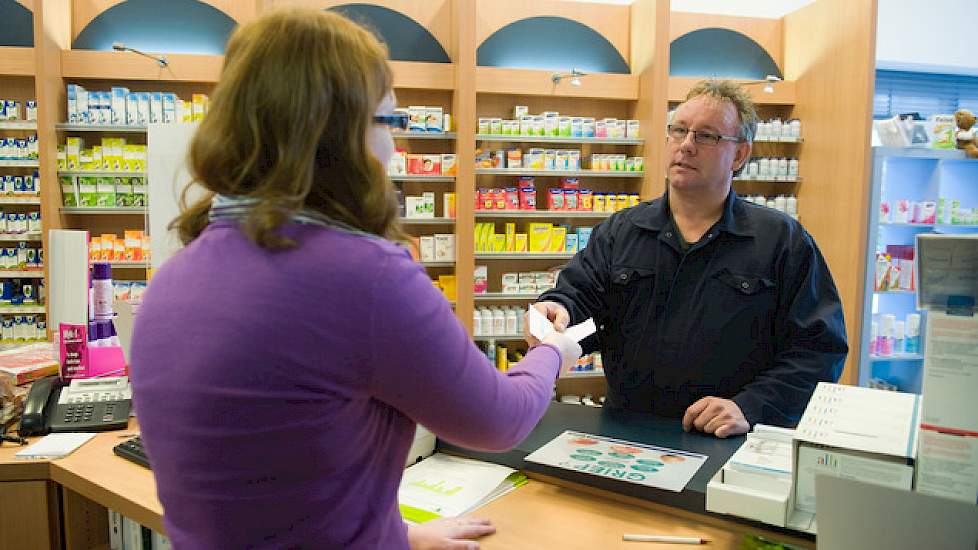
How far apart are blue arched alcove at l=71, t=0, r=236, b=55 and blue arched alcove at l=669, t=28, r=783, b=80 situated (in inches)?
149

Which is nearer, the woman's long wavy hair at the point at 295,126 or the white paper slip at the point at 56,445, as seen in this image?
the woman's long wavy hair at the point at 295,126

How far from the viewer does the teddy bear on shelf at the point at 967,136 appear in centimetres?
558

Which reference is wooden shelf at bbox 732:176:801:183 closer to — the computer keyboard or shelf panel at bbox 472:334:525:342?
shelf panel at bbox 472:334:525:342

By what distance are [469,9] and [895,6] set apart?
4277 millimetres

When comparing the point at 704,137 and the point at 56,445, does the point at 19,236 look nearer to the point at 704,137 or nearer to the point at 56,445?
the point at 56,445

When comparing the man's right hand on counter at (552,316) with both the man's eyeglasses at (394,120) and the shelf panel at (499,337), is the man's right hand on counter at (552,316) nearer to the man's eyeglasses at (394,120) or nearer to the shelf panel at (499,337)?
the man's eyeglasses at (394,120)

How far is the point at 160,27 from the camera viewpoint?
5.62 meters

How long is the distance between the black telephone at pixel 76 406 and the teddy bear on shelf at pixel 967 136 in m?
6.11

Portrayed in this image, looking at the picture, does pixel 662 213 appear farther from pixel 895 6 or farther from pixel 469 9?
pixel 895 6

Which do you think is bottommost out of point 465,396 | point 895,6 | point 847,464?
point 847,464

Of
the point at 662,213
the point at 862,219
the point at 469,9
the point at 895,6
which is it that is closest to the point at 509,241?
the point at 469,9

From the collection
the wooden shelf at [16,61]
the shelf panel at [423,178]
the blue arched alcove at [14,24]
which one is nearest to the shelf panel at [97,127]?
the wooden shelf at [16,61]

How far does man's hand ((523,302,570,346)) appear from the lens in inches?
75.9

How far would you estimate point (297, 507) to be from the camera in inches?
35.3
